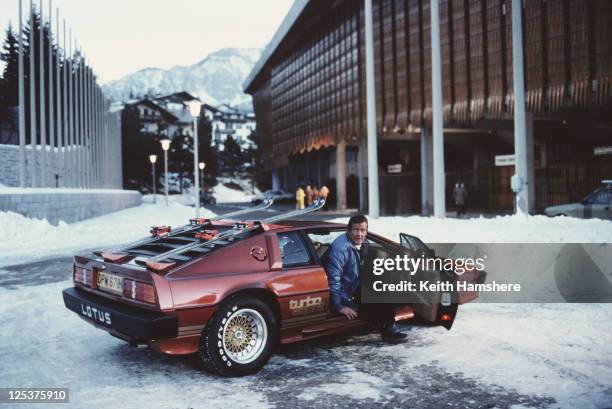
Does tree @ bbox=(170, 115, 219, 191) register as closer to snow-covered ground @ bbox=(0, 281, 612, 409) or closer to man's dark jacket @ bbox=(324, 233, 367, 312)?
snow-covered ground @ bbox=(0, 281, 612, 409)

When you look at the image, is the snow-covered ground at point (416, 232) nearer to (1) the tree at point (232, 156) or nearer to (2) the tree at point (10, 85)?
(2) the tree at point (10, 85)

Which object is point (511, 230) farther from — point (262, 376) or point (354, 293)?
point (262, 376)

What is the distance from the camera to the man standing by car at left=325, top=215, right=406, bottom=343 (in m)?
5.18

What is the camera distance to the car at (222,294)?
439 cm

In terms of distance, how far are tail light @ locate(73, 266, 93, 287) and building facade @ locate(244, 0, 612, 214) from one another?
69.1ft

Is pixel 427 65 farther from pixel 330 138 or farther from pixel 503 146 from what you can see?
pixel 330 138

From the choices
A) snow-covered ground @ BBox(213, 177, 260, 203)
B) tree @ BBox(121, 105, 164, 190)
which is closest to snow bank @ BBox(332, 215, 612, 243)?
tree @ BBox(121, 105, 164, 190)

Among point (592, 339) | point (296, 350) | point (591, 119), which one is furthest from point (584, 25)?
Answer: point (296, 350)

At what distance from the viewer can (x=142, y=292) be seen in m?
4.45

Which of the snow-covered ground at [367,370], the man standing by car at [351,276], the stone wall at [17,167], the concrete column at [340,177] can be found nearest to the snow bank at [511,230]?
the snow-covered ground at [367,370]

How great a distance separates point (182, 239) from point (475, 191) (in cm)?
2778

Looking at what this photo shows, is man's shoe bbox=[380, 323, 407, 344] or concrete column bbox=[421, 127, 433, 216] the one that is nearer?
man's shoe bbox=[380, 323, 407, 344]

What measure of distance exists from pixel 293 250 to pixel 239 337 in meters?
0.98

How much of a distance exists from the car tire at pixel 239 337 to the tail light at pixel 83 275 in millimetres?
1451
